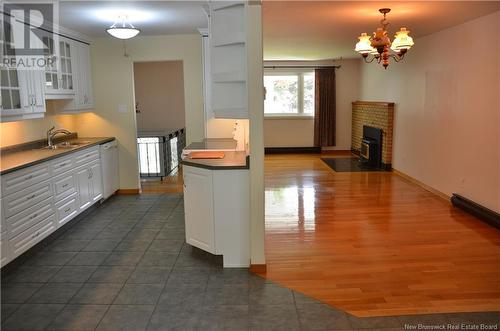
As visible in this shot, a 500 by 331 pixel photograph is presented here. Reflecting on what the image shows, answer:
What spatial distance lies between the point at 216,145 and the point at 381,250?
7.30ft

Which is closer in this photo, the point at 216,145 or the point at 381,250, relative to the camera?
the point at 381,250

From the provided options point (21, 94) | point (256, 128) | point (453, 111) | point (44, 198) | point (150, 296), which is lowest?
point (150, 296)

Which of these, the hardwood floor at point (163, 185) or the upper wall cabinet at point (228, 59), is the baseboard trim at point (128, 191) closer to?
the hardwood floor at point (163, 185)

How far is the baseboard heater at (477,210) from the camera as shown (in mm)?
4495

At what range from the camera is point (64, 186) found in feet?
14.4

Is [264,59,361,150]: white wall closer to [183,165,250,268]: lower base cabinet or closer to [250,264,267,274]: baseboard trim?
[183,165,250,268]: lower base cabinet

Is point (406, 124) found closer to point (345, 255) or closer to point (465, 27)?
point (465, 27)

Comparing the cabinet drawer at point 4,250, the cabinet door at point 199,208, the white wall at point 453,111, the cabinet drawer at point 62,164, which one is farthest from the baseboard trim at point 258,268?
the white wall at point 453,111

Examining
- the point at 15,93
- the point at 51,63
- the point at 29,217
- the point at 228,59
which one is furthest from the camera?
the point at 51,63

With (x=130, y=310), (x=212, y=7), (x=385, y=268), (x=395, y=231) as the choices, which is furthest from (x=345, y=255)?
(x=212, y=7)

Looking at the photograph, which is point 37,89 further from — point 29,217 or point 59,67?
point 29,217

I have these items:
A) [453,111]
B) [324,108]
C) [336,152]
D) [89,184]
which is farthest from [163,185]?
[336,152]

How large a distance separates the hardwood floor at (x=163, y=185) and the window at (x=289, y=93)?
3.88 meters

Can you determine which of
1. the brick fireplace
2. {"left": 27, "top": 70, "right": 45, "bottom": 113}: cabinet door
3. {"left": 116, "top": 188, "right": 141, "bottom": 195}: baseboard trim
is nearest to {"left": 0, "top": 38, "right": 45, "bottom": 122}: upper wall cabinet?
{"left": 27, "top": 70, "right": 45, "bottom": 113}: cabinet door
